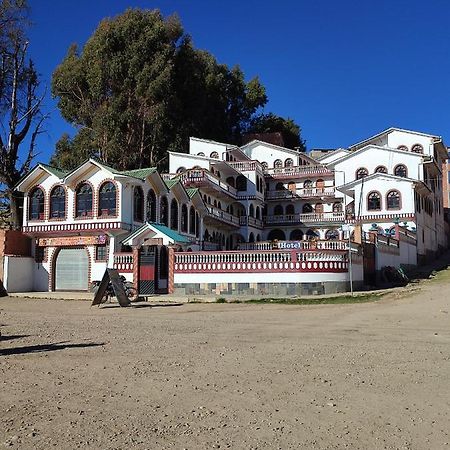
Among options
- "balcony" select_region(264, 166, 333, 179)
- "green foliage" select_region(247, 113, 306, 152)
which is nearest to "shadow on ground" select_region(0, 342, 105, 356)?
"balcony" select_region(264, 166, 333, 179)

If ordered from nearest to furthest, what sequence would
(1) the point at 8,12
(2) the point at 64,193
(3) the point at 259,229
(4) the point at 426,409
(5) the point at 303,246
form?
(4) the point at 426,409, (5) the point at 303,246, (2) the point at 64,193, (1) the point at 8,12, (3) the point at 259,229

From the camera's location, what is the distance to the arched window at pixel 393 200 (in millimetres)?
42506

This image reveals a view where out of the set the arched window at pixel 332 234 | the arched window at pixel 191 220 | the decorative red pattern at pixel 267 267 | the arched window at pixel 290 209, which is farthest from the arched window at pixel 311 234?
the decorative red pattern at pixel 267 267

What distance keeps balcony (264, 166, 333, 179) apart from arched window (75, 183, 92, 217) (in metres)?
27.6

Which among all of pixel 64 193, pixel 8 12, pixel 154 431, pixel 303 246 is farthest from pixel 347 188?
pixel 154 431

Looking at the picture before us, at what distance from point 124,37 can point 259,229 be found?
2327 centimetres

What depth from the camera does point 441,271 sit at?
1439 inches

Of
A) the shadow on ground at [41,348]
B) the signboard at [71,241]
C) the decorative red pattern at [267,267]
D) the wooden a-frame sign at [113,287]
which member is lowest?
the shadow on ground at [41,348]

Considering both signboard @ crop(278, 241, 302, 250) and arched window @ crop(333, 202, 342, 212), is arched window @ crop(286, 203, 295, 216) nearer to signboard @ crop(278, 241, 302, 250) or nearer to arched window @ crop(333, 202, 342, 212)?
arched window @ crop(333, 202, 342, 212)

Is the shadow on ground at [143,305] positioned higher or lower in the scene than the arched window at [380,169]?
lower

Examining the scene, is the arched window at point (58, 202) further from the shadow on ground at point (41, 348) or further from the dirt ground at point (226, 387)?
the shadow on ground at point (41, 348)

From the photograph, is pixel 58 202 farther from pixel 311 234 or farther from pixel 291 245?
pixel 311 234

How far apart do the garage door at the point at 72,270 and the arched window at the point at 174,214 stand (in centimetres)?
651

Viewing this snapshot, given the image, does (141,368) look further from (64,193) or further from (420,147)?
(420,147)
